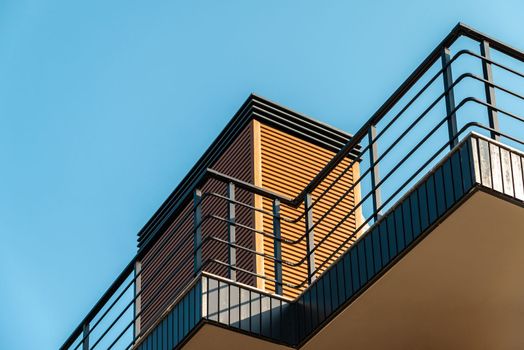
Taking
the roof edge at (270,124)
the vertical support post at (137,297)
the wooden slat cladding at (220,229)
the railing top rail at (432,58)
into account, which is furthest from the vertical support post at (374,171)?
the roof edge at (270,124)

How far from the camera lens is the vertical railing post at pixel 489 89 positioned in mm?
8383

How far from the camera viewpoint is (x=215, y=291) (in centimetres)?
952

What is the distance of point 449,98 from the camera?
340 inches

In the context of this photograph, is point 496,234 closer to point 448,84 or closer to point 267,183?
point 448,84

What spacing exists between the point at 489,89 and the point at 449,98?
287mm

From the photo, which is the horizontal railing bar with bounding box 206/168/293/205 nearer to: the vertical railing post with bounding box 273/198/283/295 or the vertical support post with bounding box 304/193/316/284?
the vertical railing post with bounding box 273/198/283/295

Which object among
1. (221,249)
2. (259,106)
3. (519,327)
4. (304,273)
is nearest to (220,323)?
Answer: (519,327)

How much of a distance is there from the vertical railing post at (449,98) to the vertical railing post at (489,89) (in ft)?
0.80

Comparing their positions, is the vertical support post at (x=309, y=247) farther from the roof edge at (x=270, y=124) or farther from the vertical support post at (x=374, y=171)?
the roof edge at (x=270, y=124)

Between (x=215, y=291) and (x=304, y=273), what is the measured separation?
427 inches

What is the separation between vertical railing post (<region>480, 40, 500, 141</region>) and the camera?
838 cm

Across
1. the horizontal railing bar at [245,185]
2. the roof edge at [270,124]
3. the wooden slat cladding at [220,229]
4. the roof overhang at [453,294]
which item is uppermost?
Answer: the roof edge at [270,124]

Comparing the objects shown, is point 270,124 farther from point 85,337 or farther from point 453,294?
point 453,294

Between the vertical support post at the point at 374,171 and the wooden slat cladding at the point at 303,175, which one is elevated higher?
the wooden slat cladding at the point at 303,175
